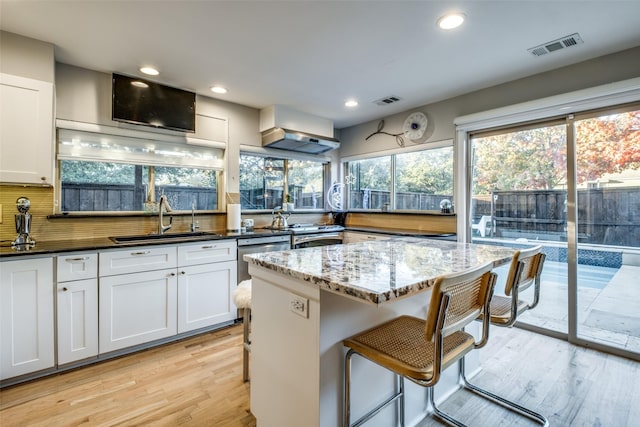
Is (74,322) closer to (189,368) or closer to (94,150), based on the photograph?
(189,368)

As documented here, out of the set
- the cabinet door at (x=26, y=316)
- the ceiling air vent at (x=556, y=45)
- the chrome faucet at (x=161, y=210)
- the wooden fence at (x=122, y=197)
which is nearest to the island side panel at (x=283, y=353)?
the cabinet door at (x=26, y=316)

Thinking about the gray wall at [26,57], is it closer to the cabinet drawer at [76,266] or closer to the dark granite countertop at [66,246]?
the dark granite countertop at [66,246]

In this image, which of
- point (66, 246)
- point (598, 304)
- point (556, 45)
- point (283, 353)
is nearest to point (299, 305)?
point (283, 353)

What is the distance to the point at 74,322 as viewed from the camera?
2254 millimetres

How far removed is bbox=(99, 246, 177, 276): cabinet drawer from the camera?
7.82ft

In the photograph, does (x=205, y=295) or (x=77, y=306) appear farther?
(x=205, y=295)

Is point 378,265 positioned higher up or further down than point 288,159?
further down

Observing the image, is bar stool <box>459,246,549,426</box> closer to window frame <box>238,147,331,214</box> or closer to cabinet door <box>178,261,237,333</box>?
cabinet door <box>178,261,237,333</box>

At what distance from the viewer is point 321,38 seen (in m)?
2.28

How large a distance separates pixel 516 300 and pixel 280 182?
3387 millimetres

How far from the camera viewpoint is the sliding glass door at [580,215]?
252 centimetres

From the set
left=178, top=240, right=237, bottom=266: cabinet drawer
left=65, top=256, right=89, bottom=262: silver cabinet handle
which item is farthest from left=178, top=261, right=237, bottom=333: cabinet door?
left=65, top=256, right=89, bottom=262: silver cabinet handle

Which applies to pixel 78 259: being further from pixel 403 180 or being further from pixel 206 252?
pixel 403 180

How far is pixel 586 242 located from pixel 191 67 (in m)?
3.98
